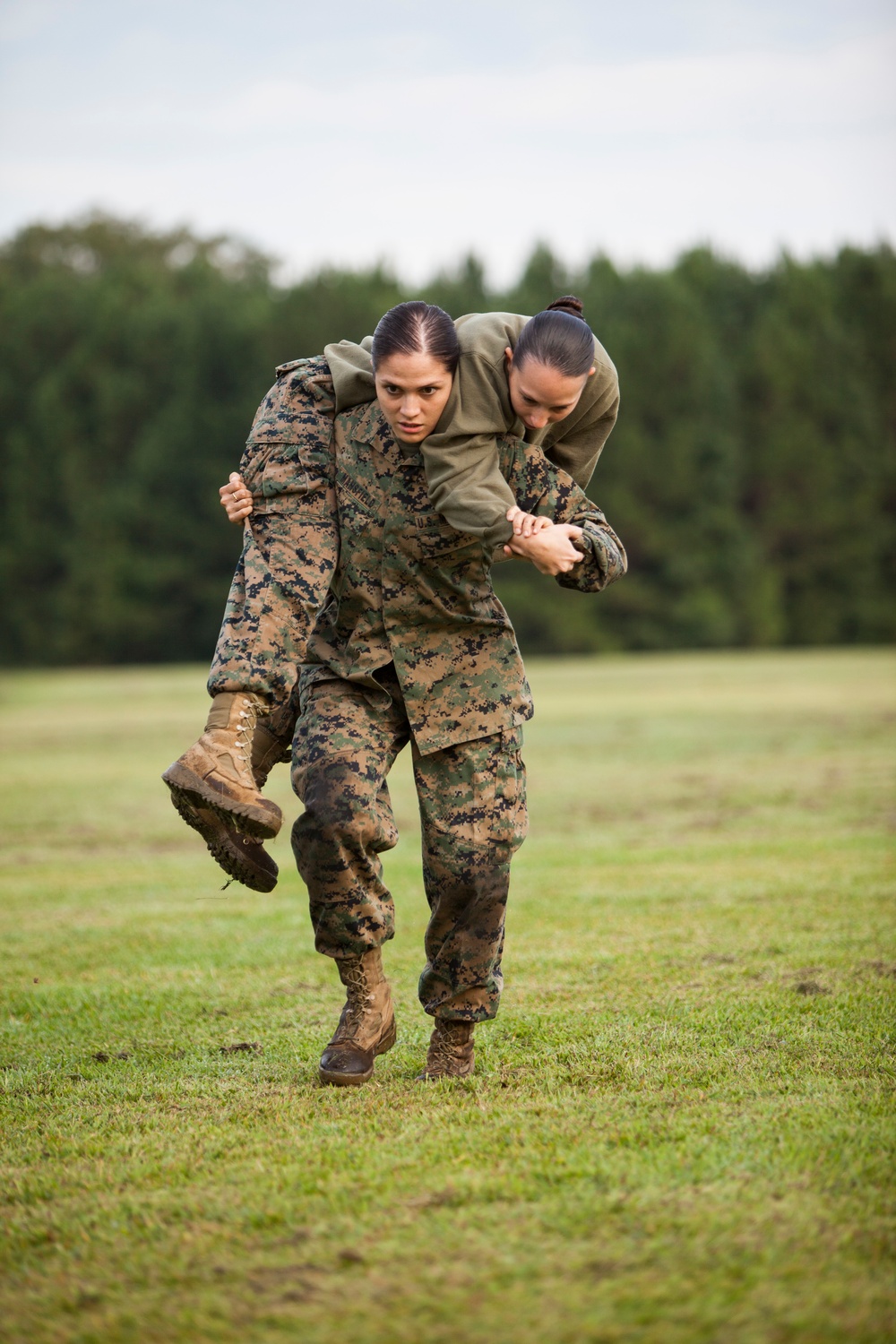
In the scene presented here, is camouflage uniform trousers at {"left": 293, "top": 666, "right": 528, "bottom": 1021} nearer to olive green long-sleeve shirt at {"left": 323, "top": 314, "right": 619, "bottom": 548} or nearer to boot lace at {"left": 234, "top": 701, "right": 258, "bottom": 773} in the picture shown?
boot lace at {"left": 234, "top": 701, "right": 258, "bottom": 773}

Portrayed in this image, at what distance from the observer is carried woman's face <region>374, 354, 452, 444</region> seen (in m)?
3.81

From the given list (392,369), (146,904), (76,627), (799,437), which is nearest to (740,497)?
(799,437)

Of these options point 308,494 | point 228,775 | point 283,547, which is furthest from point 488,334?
point 228,775

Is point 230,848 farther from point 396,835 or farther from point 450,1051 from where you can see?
point 450,1051

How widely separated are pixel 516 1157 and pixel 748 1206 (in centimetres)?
58

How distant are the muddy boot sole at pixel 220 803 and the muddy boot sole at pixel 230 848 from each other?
3cm

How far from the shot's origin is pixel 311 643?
4.40 m

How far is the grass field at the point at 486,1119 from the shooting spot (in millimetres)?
2467

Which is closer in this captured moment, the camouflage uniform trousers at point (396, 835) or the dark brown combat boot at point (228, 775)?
the dark brown combat boot at point (228, 775)

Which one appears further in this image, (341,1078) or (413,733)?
(413,733)

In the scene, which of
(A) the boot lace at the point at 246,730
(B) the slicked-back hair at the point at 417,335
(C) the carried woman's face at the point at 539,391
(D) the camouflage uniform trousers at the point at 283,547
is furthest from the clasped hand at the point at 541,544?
(A) the boot lace at the point at 246,730

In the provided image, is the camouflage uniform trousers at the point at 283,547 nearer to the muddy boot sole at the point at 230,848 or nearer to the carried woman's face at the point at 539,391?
the muddy boot sole at the point at 230,848

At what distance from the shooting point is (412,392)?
3.84 m

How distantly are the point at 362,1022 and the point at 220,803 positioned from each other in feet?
2.83
